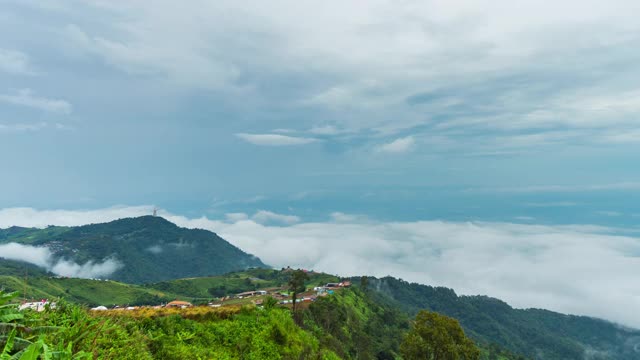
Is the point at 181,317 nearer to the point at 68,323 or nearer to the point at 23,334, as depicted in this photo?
the point at 68,323


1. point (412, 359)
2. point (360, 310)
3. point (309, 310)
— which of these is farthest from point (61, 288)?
point (412, 359)

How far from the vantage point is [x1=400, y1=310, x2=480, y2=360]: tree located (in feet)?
154

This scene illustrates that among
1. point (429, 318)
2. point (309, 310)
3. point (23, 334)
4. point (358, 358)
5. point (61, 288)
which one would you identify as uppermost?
point (23, 334)

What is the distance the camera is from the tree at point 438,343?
46.9m

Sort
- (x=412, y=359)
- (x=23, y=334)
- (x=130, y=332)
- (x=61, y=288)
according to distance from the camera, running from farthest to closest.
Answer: (x=61, y=288), (x=412, y=359), (x=130, y=332), (x=23, y=334)

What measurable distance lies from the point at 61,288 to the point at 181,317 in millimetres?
208868

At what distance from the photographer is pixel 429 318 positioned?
49.2 m

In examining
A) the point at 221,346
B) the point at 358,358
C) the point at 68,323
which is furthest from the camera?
the point at 358,358

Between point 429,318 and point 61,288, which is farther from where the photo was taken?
point 61,288

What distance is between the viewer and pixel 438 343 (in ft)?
155

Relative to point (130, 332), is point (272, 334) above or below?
below

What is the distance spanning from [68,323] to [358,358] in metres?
60.5

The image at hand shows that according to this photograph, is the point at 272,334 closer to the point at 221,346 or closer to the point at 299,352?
the point at 299,352

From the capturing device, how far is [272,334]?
34000mm
